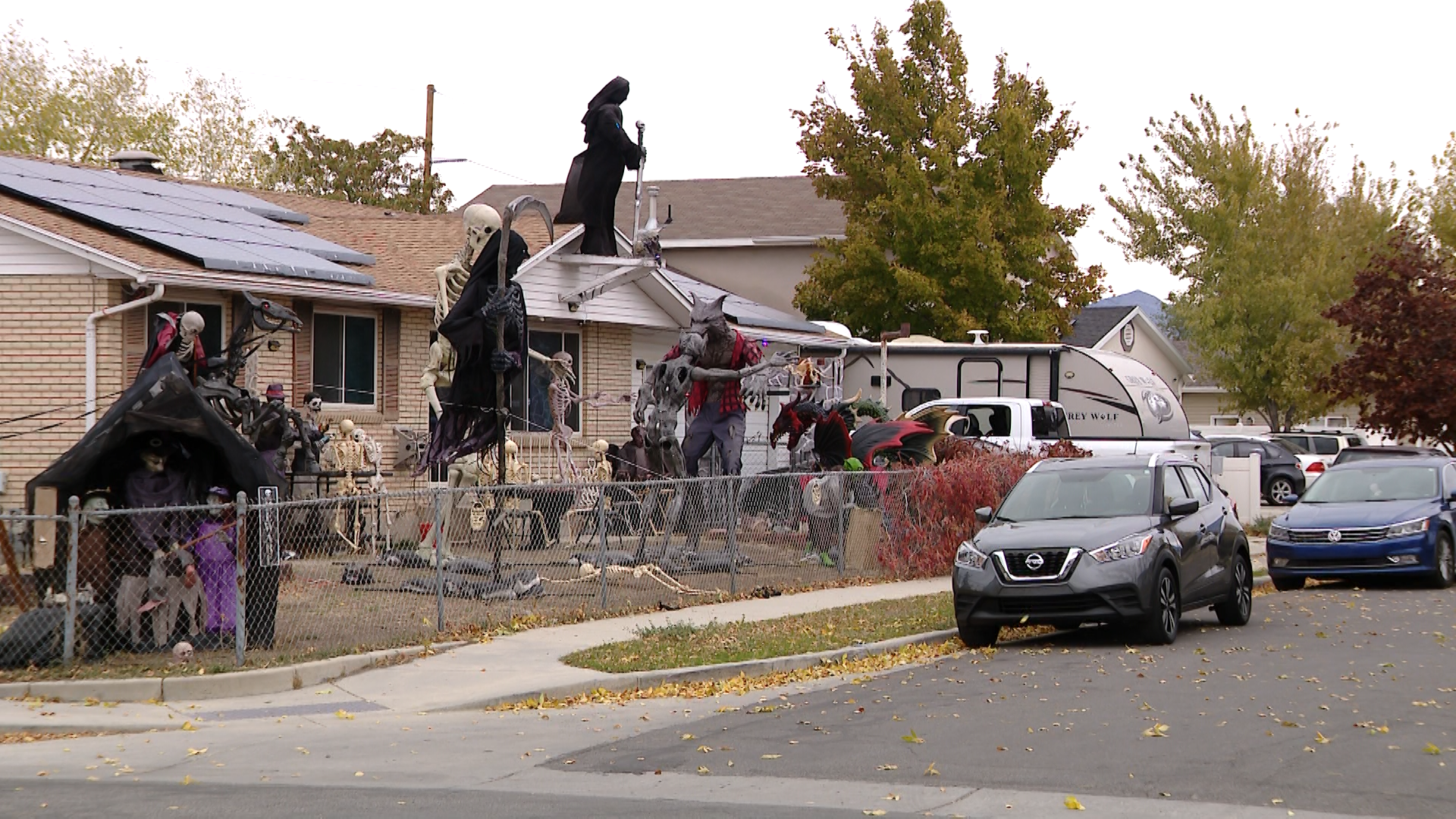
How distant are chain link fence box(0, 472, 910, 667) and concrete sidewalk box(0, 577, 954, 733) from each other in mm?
496

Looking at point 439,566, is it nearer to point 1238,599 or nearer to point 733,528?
point 733,528

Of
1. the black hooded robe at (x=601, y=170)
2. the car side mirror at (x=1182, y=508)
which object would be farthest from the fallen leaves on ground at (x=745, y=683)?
the black hooded robe at (x=601, y=170)

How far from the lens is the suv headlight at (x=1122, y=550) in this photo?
1394cm

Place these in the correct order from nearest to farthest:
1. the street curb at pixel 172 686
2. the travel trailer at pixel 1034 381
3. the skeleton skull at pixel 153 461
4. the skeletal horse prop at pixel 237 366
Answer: the street curb at pixel 172 686
the skeleton skull at pixel 153 461
the skeletal horse prop at pixel 237 366
the travel trailer at pixel 1034 381

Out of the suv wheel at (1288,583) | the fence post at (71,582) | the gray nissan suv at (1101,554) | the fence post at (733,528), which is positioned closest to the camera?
the fence post at (71,582)

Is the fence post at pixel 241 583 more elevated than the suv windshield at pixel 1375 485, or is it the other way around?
the suv windshield at pixel 1375 485

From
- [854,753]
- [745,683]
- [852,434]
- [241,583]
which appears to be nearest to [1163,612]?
[745,683]

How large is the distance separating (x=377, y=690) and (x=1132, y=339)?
1633 inches

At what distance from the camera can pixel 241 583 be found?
11977 mm

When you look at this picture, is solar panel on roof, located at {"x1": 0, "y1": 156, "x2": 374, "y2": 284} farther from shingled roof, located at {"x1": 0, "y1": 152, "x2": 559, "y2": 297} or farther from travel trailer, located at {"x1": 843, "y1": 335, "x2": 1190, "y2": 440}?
travel trailer, located at {"x1": 843, "y1": 335, "x2": 1190, "y2": 440}

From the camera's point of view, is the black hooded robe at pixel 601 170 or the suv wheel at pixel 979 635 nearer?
the suv wheel at pixel 979 635

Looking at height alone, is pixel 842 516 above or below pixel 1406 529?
above

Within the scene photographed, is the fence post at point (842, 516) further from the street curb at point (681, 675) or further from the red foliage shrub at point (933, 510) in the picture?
the street curb at point (681, 675)

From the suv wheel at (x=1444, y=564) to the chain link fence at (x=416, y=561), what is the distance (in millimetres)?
6297
